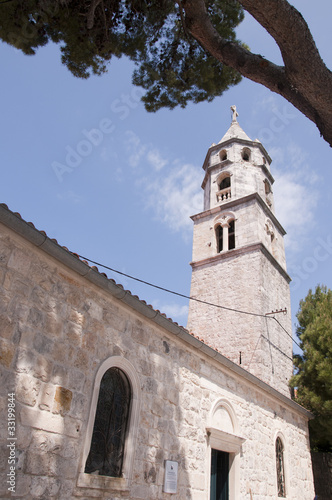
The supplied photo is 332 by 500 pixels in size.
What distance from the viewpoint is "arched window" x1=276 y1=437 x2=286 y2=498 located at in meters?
8.63

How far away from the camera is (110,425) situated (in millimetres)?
4918

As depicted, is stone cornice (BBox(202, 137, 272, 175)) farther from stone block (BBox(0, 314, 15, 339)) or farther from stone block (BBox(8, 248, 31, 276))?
stone block (BBox(0, 314, 15, 339))

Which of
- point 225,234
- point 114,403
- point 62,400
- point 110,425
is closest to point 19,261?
point 62,400

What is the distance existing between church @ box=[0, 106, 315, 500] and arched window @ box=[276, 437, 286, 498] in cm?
4

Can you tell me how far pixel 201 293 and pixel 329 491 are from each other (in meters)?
7.55

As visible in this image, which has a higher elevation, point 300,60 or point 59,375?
point 300,60

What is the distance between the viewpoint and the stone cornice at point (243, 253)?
45.6 feet

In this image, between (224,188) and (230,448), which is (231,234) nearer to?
(224,188)

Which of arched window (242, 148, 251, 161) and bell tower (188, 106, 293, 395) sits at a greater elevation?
arched window (242, 148, 251, 161)

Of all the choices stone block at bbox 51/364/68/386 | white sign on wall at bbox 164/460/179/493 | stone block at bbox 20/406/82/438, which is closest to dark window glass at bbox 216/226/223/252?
white sign on wall at bbox 164/460/179/493

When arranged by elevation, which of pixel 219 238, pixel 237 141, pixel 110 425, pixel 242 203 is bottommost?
pixel 110 425

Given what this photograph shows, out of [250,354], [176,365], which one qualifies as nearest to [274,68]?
[176,365]

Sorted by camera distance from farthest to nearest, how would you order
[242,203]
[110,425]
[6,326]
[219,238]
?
[219,238], [242,203], [110,425], [6,326]

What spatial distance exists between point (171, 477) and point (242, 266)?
9.34m
